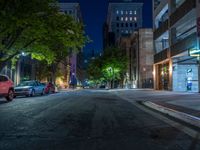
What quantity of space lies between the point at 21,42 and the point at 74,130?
23.2 meters

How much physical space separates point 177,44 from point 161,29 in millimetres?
9670

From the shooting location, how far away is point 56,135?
9227mm

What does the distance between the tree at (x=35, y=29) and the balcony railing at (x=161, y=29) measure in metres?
19.1

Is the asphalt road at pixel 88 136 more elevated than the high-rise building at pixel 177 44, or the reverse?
the high-rise building at pixel 177 44

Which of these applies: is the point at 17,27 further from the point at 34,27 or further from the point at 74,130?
the point at 74,130

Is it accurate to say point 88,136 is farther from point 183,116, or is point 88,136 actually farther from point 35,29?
point 35,29

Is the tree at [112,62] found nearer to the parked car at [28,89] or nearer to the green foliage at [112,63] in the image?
the green foliage at [112,63]

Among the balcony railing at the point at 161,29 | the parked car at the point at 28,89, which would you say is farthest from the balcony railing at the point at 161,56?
the parked car at the point at 28,89

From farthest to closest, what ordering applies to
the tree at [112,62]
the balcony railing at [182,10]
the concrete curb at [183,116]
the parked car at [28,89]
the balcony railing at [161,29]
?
the tree at [112,62]
the balcony railing at [161,29]
the balcony railing at [182,10]
the parked car at [28,89]
the concrete curb at [183,116]

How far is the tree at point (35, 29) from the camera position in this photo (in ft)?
90.4

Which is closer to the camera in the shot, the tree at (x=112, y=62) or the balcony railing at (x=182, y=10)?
the balcony railing at (x=182, y=10)

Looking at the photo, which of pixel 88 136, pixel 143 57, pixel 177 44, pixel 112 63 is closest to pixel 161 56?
pixel 177 44

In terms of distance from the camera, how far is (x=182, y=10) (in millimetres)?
40844

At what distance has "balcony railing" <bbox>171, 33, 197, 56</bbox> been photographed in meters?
37.4
